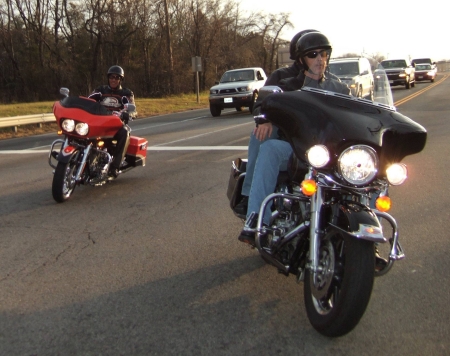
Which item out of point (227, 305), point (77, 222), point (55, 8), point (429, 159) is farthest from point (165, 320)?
point (55, 8)

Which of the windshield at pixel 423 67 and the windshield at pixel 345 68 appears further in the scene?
the windshield at pixel 423 67

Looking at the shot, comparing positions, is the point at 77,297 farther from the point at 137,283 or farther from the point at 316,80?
the point at 316,80

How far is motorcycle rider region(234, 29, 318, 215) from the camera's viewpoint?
13.7 feet

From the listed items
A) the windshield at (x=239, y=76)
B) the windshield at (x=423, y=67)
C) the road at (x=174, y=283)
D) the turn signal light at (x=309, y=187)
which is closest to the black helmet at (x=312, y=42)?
the turn signal light at (x=309, y=187)

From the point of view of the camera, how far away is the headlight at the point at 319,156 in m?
3.38

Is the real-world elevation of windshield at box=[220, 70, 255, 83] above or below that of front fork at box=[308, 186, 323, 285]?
below

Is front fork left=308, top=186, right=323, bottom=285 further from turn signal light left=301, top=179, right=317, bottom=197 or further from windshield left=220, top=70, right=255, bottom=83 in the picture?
windshield left=220, top=70, right=255, bottom=83

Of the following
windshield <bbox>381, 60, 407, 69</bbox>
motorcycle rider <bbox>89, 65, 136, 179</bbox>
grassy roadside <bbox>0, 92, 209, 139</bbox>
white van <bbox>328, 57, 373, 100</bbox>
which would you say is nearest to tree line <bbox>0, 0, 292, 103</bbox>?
grassy roadside <bbox>0, 92, 209, 139</bbox>

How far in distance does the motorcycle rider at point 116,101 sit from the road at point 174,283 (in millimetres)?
455

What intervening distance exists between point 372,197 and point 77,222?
147 inches

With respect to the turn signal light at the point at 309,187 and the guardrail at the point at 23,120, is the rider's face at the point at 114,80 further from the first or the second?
the guardrail at the point at 23,120

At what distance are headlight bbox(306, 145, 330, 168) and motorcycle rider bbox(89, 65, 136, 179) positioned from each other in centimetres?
520

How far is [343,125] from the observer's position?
11.3 ft

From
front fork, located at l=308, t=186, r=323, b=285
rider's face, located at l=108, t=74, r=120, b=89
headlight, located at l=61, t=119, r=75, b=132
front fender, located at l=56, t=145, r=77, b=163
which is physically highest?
rider's face, located at l=108, t=74, r=120, b=89
